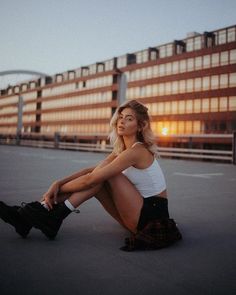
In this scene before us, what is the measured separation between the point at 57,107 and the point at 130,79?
88.4 ft

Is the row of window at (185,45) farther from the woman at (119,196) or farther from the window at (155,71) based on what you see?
the woman at (119,196)

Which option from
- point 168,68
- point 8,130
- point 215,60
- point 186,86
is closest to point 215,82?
point 215,60

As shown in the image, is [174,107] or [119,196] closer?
[119,196]

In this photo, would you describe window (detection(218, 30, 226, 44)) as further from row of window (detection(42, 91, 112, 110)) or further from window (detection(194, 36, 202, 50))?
row of window (detection(42, 91, 112, 110))

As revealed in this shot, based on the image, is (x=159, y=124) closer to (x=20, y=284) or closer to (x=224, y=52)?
(x=224, y=52)

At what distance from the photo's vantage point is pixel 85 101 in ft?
238

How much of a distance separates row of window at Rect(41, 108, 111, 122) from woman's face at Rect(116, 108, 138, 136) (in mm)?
63103

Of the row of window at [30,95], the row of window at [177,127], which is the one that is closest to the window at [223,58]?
the row of window at [177,127]

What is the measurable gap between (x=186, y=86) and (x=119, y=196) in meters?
Answer: 51.6

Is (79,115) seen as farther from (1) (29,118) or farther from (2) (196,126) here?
(2) (196,126)

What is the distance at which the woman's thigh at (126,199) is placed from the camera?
8.39 ft

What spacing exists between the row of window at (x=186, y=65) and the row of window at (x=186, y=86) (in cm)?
161

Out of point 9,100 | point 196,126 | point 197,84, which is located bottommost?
point 196,126

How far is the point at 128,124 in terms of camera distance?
2834 millimetres
